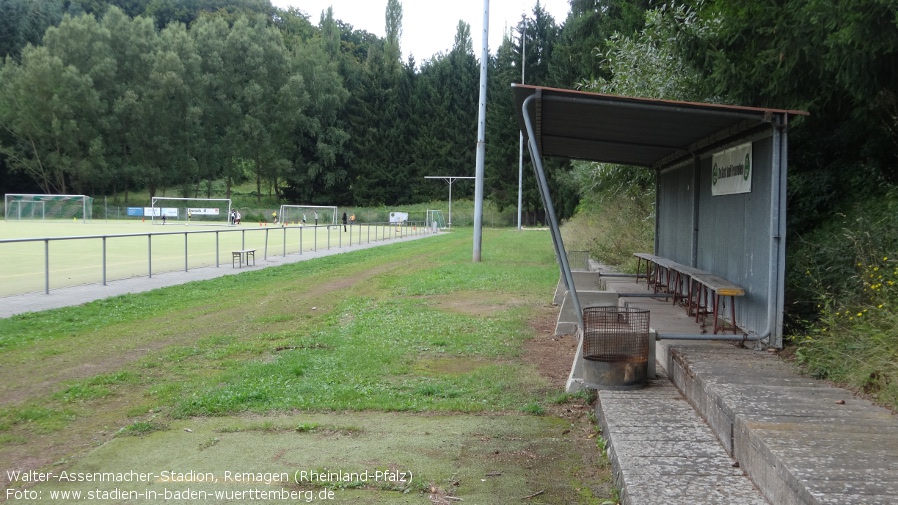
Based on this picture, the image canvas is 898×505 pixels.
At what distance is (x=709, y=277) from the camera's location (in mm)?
8641

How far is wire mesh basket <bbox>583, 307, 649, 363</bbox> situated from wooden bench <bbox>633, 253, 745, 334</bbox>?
1090mm

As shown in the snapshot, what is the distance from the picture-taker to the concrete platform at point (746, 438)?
3.81 metres

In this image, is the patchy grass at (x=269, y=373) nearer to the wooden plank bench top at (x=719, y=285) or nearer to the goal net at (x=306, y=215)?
the wooden plank bench top at (x=719, y=285)

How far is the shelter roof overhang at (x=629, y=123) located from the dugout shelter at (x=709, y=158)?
1 cm

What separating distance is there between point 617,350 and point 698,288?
3438mm

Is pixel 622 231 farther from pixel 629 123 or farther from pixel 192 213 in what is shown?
pixel 192 213

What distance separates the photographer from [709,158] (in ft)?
31.6

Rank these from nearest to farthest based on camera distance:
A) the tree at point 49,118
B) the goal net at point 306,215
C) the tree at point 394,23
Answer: the goal net at point 306,215 → the tree at point 49,118 → the tree at point 394,23

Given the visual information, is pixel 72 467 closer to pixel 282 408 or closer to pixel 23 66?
pixel 282 408

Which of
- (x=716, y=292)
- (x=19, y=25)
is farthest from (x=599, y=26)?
(x=19, y=25)

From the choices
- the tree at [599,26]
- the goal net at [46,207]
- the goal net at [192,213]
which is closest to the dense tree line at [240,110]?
the goal net at [46,207]

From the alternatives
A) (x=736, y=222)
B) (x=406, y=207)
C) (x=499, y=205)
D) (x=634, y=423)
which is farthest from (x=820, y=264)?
(x=406, y=207)

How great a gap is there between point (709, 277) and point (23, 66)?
74405 millimetres

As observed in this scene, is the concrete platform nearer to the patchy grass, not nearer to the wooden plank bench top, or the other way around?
the patchy grass
